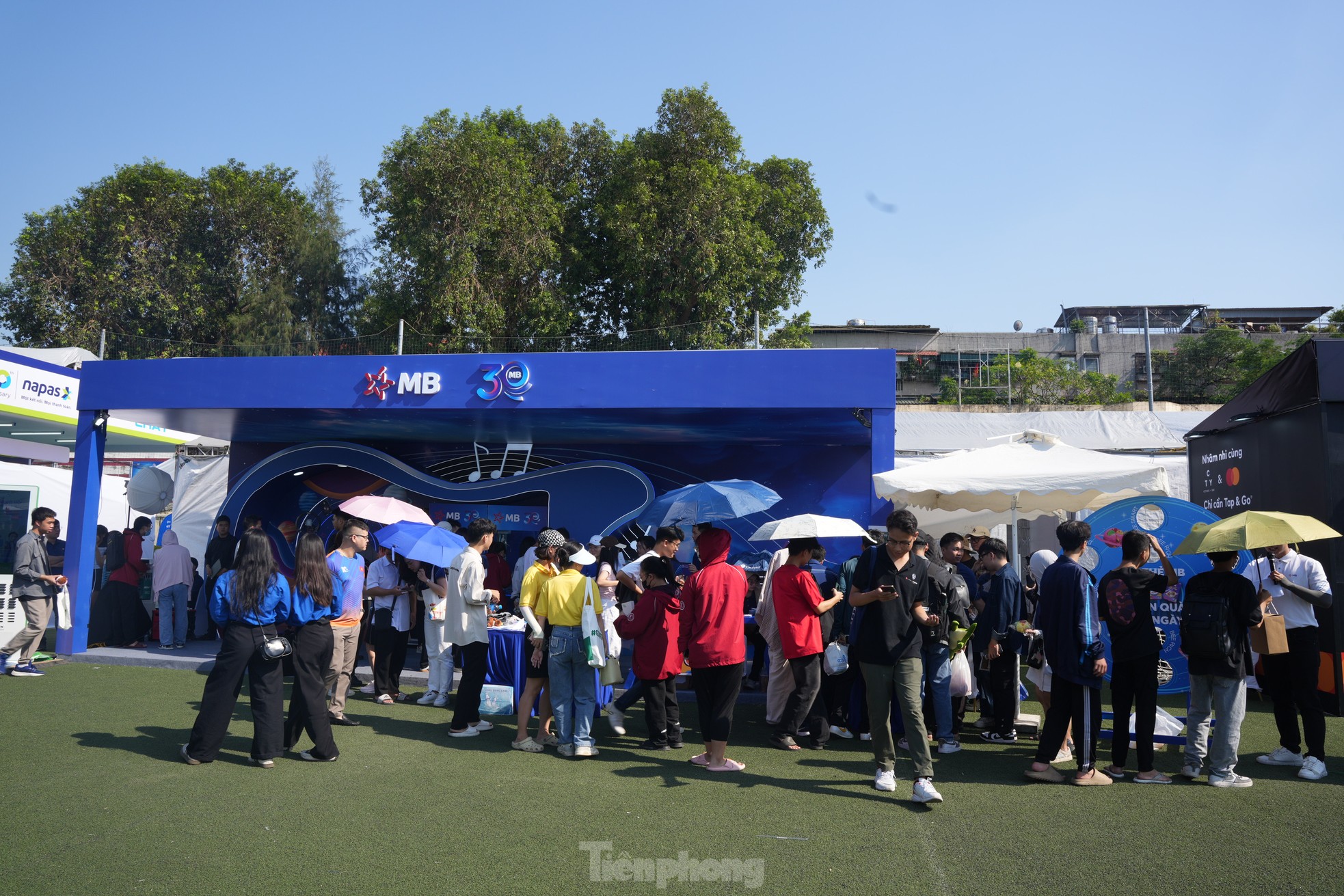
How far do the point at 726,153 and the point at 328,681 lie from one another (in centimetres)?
2013

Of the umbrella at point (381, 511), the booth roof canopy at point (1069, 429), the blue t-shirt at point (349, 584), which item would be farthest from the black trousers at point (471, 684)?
the booth roof canopy at point (1069, 429)

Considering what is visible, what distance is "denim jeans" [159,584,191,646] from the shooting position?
1127cm

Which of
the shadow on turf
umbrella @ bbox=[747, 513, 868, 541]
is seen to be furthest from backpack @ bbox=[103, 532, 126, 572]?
umbrella @ bbox=[747, 513, 868, 541]

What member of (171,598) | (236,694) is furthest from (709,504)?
(171,598)

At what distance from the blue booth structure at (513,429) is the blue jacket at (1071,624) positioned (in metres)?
3.23

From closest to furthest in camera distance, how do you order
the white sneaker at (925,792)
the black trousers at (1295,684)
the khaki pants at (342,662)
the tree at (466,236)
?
the white sneaker at (925,792) < the black trousers at (1295,684) < the khaki pants at (342,662) < the tree at (466,236)

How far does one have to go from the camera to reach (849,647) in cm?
612

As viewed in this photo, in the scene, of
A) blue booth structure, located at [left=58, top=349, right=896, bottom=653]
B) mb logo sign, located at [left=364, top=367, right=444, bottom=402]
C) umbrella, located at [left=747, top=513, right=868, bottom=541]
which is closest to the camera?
umbrella, located at [left=747, top=513, right=868, bottom=541]

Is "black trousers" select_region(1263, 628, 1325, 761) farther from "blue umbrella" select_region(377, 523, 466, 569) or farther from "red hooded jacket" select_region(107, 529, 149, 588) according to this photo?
"red hooded jacket" select_region(107, 529, 149, 588)

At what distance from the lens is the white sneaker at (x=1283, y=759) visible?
6.20m

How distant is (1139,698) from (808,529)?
7.83 feet

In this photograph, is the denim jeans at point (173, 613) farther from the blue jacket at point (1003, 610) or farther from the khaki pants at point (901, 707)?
the blue jacket at point (1003, 610)

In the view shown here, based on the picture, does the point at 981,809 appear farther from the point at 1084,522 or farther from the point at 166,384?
the point at 166,384

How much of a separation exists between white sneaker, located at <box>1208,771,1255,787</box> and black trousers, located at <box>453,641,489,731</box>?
506 cm
